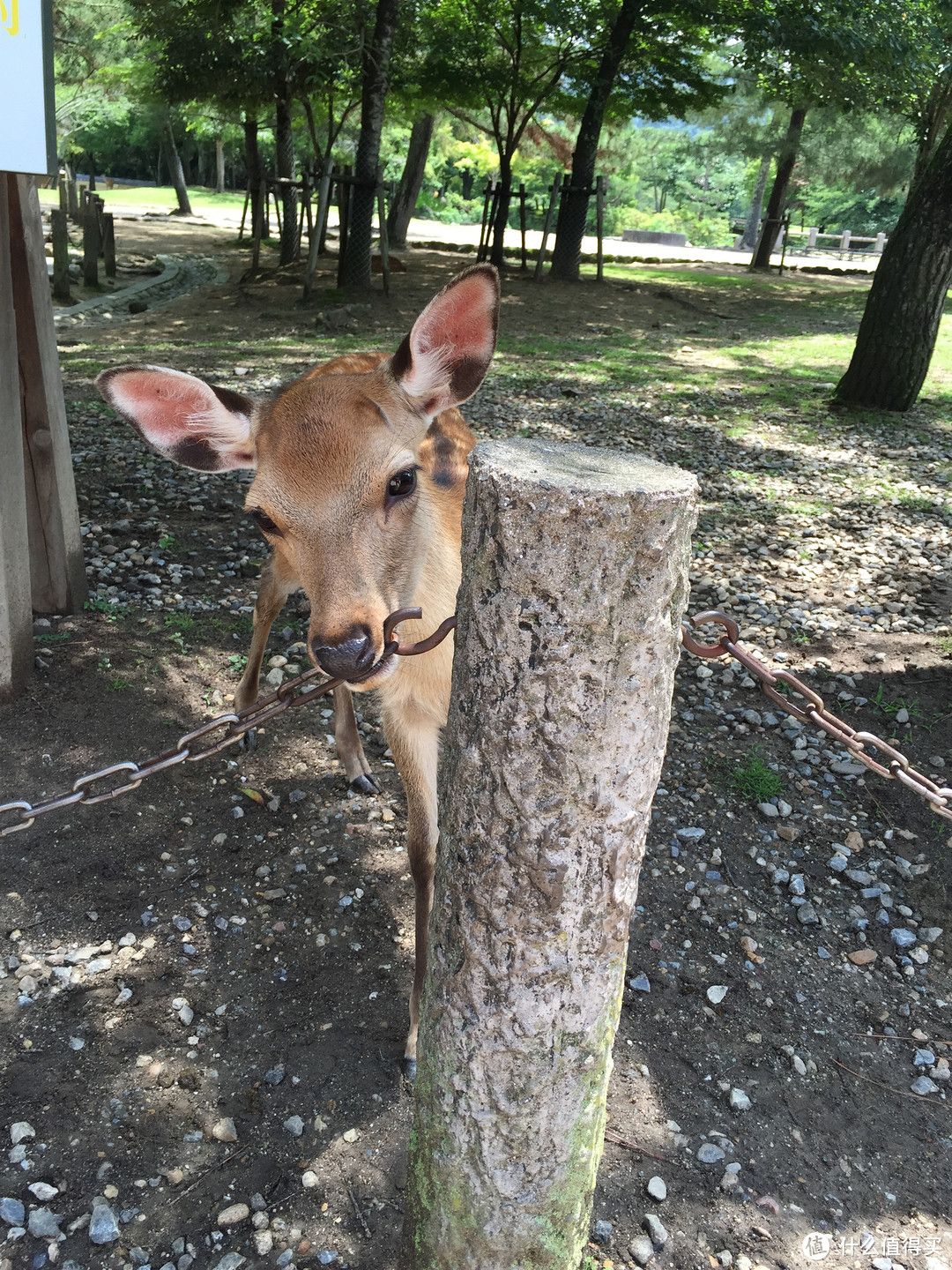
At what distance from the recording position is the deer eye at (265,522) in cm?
237

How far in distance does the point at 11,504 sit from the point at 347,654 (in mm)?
2505

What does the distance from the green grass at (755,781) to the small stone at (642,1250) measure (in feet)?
5.99

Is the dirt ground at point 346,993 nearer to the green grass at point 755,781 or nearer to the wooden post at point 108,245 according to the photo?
the green grass at point 755,781

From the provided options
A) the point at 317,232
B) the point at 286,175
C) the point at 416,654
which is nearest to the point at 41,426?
the point at 416,654

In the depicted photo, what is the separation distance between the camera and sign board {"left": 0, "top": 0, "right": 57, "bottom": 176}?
299 centimetres

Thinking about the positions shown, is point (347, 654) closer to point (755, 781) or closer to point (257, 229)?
point (755, 781)

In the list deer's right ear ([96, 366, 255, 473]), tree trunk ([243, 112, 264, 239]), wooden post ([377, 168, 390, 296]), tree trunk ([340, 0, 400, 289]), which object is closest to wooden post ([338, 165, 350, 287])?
tree trunk ([340, 0, 400, 289])

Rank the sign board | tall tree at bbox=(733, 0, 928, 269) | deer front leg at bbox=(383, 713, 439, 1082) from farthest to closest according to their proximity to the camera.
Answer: tall tree at bbox=(733, 0, 928, 269), the sign board, deer front leg at bbox=(383, 713, 439, 1082)

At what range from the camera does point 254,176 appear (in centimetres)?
1681

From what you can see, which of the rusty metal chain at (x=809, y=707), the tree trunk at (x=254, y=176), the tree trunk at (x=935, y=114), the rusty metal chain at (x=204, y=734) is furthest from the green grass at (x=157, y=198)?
the rusty metal chain at (x=809, y=707)

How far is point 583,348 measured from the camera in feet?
38.4

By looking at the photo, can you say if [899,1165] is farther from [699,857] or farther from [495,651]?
[495,651]

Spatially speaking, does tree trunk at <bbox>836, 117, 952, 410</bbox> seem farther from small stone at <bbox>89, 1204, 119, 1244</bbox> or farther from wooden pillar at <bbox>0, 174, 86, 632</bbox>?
small stone at <bbox>89, 1204, 119, 1244</bbox>

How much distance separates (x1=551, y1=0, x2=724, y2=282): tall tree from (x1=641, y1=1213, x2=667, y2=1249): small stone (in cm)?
1709
